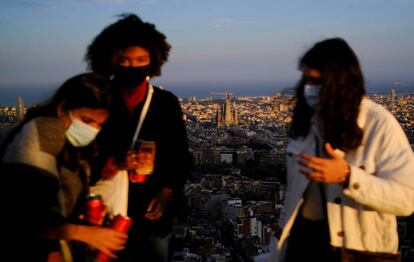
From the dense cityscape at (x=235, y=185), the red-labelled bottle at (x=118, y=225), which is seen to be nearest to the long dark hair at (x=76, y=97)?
the red-labelled bottle at (x=118, y=225)

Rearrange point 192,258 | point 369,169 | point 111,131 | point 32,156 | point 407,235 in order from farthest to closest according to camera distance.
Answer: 1. point 407,235
2. point 192,258
3. point 111,131
4. point 369,169
5. point 32,156

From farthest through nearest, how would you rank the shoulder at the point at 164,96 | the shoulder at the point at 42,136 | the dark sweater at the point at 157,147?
the shoulder at the point at 164,96, the dark sweater at the point at 157,147, the shoulder at the point at 42,136

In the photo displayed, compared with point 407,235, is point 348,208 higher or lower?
higher

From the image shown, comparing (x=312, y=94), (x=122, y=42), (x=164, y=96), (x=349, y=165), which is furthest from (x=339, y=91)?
(x=122, y=42)

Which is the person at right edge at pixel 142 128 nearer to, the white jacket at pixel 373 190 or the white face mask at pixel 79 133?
the white face mask at pixel 79 133

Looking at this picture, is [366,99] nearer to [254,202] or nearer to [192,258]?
[192,258]

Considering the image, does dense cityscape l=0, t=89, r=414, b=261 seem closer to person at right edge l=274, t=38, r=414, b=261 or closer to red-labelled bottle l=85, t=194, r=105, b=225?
person at right edge l=274, t=38, r=414, b=261

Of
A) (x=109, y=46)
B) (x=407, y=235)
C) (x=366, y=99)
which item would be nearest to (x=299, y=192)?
(x=366, y=99)
